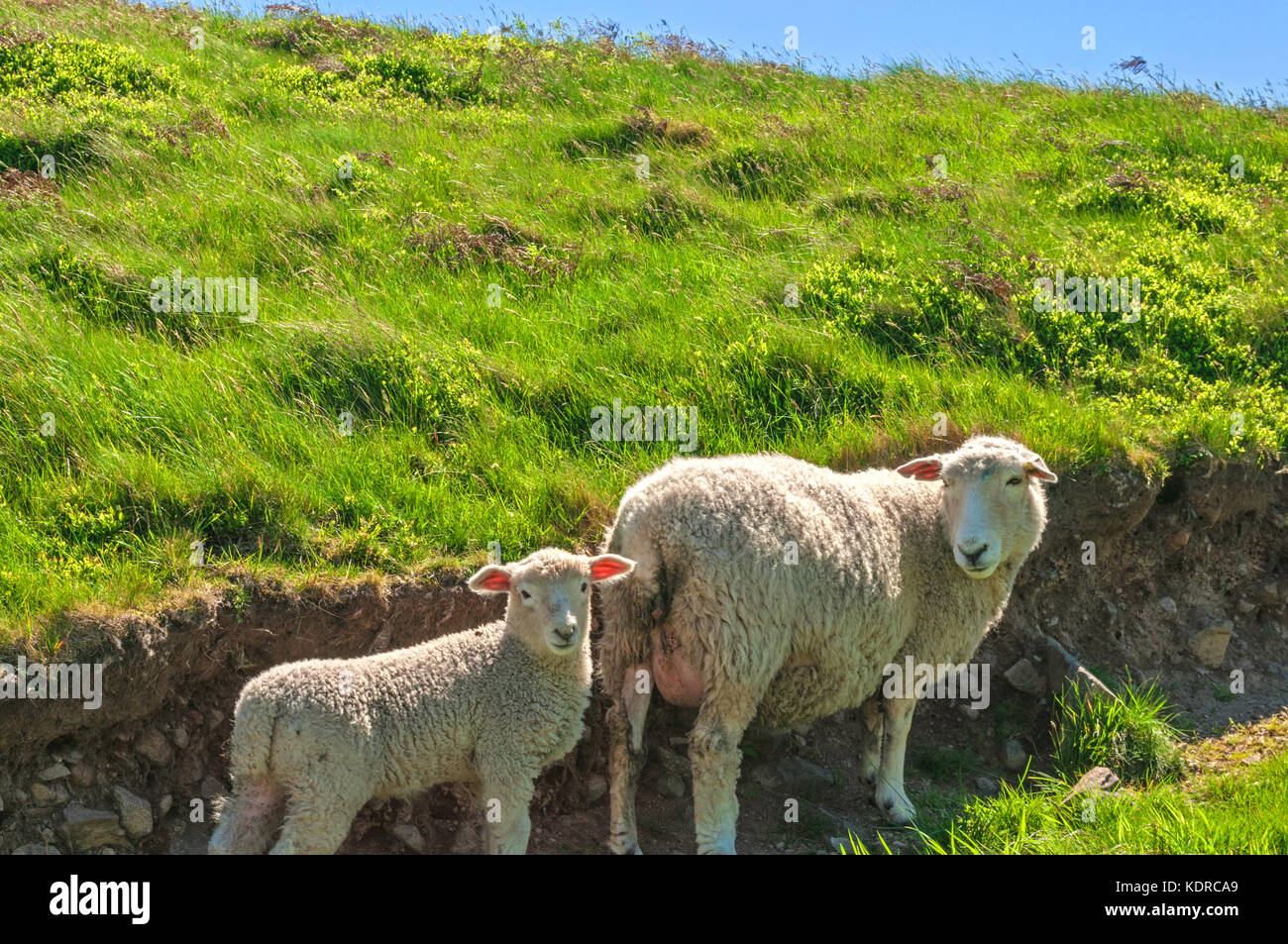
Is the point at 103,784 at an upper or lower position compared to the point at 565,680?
lower

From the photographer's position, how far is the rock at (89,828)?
577 cm

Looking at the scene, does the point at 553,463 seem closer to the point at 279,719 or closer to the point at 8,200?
the point at 279,719

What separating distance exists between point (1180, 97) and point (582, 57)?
840 centimetres

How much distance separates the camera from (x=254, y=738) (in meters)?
5.31

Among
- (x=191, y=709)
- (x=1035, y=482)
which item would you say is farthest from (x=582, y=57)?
(x=191, y=709)

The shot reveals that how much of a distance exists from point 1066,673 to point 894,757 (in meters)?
1.58

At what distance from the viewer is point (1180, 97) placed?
16.2 meters

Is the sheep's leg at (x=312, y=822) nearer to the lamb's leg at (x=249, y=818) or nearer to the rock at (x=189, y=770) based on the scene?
the lamb's leg at (x=249, y=818)

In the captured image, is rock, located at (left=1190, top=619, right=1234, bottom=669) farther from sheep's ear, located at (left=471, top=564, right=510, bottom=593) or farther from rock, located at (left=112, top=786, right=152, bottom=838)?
rock, located at (left=112, top=786, right=152, bottom=838)

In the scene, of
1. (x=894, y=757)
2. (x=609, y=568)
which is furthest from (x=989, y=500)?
(x=609, y=568)

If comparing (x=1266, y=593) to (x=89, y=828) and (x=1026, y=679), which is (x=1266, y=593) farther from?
(x=89, y=828)

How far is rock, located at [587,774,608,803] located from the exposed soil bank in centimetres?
1

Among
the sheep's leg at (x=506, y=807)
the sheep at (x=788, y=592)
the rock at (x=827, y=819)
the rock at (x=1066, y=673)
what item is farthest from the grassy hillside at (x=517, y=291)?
the rock at (x=827, y=819)

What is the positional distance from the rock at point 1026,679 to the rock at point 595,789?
307 cm
